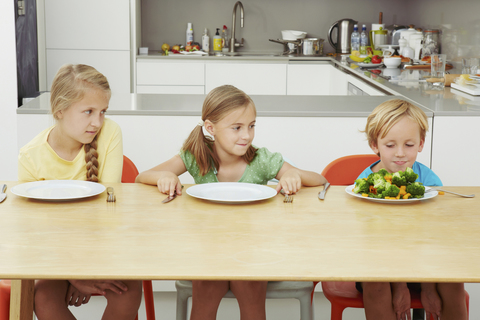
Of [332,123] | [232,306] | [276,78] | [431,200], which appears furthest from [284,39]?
[431,200]

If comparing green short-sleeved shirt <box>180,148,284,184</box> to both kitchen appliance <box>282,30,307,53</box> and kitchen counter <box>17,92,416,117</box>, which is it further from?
kitchen appliance <box>282,30,307,53</box>

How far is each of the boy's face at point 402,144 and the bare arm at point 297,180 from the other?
0.22m

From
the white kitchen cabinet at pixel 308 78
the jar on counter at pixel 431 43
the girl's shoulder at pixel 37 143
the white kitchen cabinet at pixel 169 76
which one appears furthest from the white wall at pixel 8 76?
the jar on counter at pixel 431 43

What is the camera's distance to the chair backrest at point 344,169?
148 centimetres

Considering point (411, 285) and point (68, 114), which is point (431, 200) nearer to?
point (411, 285)

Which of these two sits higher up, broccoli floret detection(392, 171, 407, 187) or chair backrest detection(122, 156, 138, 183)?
broccoli floret detection(392, 171, 407, 187)

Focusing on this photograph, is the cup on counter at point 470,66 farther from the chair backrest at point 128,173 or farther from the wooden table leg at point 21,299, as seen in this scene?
the wooden table leg at point 21,299

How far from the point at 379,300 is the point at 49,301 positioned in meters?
0.69

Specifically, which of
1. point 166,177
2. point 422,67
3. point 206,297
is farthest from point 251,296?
point 422,67

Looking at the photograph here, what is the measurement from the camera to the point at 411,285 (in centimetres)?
120

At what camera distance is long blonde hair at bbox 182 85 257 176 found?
1.41 m

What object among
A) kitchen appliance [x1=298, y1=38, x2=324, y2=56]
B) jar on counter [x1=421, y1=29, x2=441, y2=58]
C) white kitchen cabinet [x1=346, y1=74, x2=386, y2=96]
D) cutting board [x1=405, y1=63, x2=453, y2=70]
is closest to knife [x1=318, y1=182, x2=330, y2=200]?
white kitchen cabinet [x1=346, y1=74, x2=386, y2=96]

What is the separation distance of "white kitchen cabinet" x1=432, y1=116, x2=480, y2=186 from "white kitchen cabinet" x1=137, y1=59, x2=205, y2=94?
2.64 m

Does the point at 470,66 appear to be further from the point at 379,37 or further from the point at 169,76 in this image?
the point at 169,76
